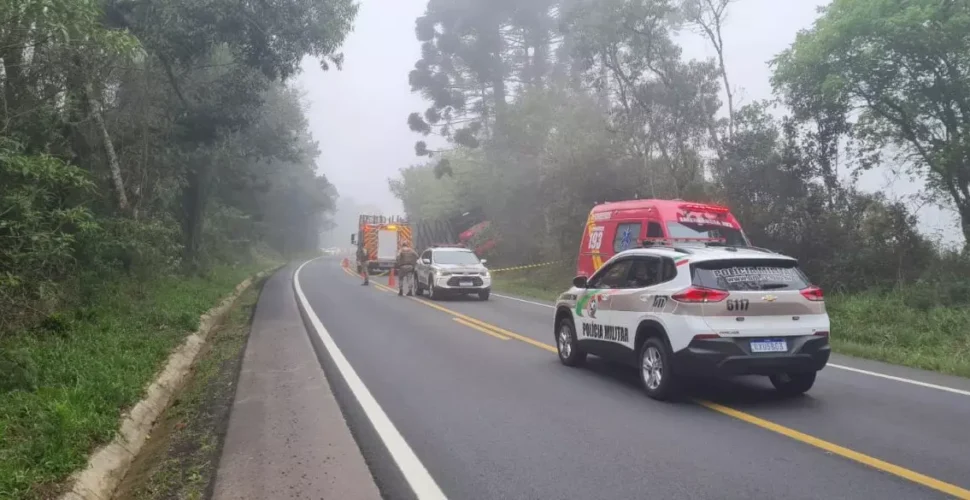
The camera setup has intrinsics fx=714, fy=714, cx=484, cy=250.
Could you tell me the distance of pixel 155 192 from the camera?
18.9m

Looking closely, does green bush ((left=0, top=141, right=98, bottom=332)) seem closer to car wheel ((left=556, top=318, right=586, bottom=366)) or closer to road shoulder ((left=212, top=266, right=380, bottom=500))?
road shoulder ((left=212, top=266, right=380, bottom=500))

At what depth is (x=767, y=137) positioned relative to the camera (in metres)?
19.2

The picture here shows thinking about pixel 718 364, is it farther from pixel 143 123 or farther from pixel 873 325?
pixel 143 123

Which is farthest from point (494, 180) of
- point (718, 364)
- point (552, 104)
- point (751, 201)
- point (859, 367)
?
point (718, 364)

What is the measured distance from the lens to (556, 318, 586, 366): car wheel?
943 centimetres

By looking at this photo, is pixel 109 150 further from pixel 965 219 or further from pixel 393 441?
pixel 965 219

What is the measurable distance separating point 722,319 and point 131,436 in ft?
18.9

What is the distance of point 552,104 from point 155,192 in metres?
18.5

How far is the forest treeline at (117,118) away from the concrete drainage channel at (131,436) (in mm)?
2005

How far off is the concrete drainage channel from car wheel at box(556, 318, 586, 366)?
499 centimetres

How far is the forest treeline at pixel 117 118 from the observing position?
29.5ft

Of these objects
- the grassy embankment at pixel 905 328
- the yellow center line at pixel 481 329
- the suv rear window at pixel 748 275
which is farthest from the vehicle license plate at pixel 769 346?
the yellow center line at pixel 481 329

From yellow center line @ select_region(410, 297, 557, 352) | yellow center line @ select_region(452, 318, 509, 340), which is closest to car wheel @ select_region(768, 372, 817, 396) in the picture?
yellow center line @ select_region(410, 297, 557, 352)

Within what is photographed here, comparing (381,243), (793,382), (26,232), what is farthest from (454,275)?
(381,243)
